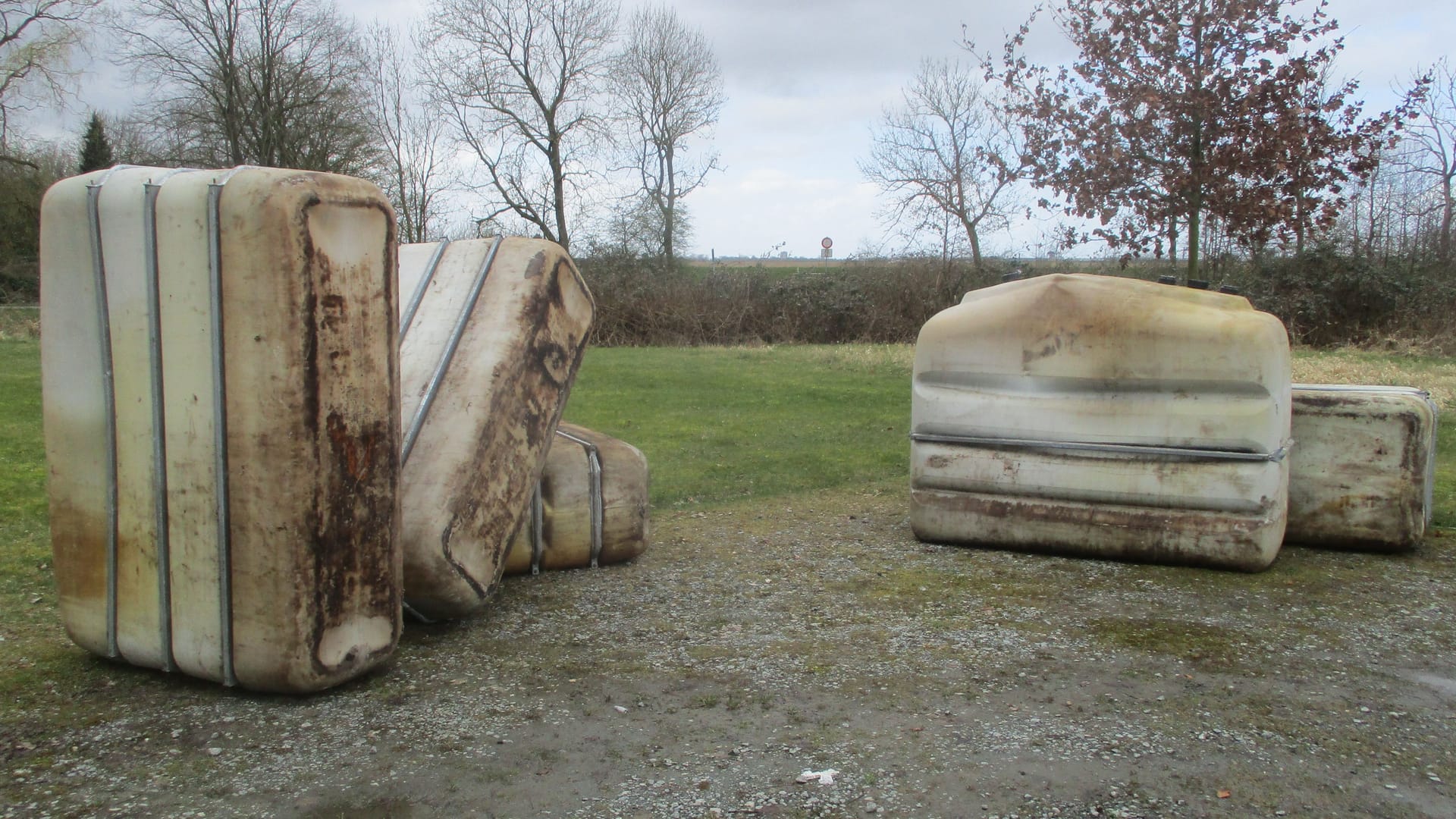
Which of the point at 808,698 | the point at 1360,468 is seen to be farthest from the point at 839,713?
the point at 1360,468

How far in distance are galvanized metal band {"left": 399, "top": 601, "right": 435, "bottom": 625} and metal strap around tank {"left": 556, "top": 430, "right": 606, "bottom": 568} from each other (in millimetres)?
992

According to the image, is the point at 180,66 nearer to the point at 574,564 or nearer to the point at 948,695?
the point at 574,564

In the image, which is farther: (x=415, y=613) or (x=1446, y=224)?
(x=1446, y=224)

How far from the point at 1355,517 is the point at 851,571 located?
240cm

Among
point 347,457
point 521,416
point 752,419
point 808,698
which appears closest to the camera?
point 347,457

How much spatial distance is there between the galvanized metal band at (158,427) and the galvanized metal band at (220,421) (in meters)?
0.19

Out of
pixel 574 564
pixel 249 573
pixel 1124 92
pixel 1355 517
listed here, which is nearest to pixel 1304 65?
pixel 1124 92

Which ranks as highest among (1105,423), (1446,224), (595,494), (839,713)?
(1446,224)

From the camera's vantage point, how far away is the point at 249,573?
303 centimetres

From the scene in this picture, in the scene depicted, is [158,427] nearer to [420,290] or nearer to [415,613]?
[415,613]

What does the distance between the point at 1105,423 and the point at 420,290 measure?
3.04m

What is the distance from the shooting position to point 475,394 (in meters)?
3.97

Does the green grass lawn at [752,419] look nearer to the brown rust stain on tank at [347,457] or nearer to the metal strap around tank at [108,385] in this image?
the brown rust stain on tank at [347,457]

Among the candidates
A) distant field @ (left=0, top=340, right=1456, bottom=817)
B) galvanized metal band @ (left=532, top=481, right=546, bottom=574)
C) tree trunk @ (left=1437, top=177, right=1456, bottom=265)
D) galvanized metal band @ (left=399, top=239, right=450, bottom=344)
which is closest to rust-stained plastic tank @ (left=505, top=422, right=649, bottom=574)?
galvanized metal band @ (left=532, top=481, right=546, bottom=574)
